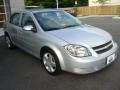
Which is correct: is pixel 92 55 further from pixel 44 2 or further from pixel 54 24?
pixel 44 2

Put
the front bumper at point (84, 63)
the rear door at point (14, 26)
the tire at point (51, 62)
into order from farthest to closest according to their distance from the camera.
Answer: the rear door at point (14, 26) < the tire at point (51, 62) < the front bumper at point (84, 63)

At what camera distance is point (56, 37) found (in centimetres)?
398

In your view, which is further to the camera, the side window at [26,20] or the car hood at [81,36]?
the side window at [26,20]

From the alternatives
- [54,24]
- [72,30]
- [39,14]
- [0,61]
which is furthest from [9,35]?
[72,30]

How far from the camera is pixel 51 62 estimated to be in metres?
4.20

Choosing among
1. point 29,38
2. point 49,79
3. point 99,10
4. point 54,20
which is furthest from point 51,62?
point 99,10

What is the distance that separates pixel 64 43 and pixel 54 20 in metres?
1.24

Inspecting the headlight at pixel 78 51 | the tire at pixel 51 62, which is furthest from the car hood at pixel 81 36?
the tire at pixel 51 62

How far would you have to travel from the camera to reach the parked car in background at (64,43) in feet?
11.8

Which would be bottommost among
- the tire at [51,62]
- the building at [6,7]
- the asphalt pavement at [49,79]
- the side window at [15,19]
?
the asphalt pavement at [49,79]

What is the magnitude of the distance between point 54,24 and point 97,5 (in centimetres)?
2796

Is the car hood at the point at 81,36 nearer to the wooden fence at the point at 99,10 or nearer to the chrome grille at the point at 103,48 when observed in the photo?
the chrome grille at the point at 103,48

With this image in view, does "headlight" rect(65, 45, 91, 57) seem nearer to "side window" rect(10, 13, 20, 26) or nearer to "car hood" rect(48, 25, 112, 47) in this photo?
"car hood" rect(48, 25, 112, 47)

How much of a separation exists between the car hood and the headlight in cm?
10
